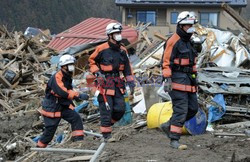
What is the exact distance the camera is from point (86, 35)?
55.4ft

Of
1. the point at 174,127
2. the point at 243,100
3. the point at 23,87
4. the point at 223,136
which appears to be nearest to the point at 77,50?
the point at 23,87

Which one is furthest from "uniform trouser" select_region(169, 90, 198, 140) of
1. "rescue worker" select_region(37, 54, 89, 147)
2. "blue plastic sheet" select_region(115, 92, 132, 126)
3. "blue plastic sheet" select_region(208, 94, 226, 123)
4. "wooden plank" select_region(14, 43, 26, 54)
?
"wooden plank" select_region(14, 43, 26, 54)

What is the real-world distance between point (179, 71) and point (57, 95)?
7.29ft

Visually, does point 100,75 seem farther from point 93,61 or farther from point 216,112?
point 216,112

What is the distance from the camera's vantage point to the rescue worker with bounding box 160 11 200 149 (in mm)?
6332

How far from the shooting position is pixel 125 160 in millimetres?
5754

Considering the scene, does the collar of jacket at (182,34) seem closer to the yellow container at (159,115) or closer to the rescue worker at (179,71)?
the rescue worker at (179,71)

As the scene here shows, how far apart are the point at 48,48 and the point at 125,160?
11300 mm

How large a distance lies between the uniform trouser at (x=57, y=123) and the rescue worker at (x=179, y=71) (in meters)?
1.96

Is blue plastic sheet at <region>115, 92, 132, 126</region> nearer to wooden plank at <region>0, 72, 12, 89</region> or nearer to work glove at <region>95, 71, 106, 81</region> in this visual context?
work glove at <region>95, 71, 106, 81</region>

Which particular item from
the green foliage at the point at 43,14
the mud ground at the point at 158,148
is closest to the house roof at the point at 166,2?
the green foliage at the point at 43,14

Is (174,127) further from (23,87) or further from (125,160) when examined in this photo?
(23,87)

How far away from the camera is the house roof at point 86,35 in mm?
16234

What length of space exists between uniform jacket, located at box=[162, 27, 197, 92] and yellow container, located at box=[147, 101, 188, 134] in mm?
1835
